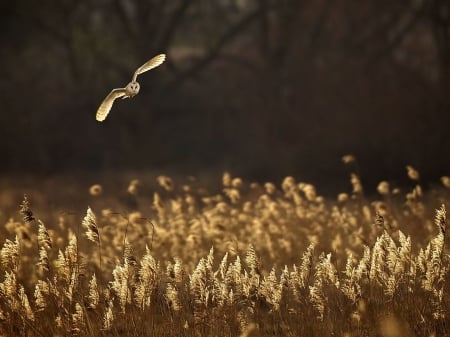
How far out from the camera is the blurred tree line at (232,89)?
15.0 metres

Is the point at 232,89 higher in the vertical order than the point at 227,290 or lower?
higher

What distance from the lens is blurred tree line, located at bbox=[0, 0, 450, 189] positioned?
15.0 meters

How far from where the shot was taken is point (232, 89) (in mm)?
20422

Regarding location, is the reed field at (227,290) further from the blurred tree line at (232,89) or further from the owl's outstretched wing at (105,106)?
the blurred tree line at (232,89)

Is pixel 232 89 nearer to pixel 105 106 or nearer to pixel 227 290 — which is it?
pixel 105 106

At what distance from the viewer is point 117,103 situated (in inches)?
754

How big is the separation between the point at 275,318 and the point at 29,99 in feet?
53.0

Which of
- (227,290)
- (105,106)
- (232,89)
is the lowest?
(227,290)

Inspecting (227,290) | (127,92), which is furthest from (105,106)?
(227,290)

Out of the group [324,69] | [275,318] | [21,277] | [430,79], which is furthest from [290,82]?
[275,318]

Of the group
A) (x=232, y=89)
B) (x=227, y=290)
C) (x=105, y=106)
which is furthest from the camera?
(x=232, y=89)

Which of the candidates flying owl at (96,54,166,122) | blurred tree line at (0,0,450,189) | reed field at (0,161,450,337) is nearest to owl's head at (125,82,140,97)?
flying owl at (96,54,166,122)

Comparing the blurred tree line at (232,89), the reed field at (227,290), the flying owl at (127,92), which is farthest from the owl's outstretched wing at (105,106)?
the blurred tree line at (232,89)

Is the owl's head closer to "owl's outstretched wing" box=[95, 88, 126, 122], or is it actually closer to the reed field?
"owl's outstretched wing" box=[95, 88, 126, 122]
